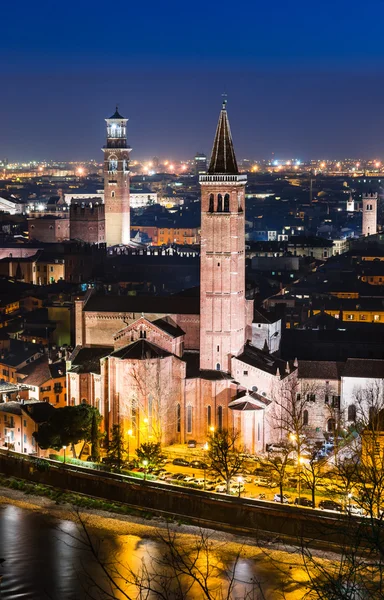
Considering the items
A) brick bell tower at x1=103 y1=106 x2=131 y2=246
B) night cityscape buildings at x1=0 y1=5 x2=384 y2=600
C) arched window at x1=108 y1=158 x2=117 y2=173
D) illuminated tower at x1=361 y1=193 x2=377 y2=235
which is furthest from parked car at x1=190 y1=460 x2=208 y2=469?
illuminated tower at x1=361 y1=193 x2=377 y2=235

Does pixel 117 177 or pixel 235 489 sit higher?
pixel 117 177

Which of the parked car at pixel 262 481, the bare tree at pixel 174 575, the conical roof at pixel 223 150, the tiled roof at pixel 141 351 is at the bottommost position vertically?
the bare tree at pixel 174 575

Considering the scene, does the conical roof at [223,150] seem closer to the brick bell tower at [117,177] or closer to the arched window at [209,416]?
the arched window at [209,416]

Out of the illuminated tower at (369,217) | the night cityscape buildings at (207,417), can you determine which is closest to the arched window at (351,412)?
the night cityscape buildings at (207,417)

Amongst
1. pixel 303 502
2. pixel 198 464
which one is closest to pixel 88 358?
pixel 198 464

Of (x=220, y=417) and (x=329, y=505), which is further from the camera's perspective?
(x=220, y=417)

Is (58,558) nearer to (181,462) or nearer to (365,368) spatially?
(181,462)

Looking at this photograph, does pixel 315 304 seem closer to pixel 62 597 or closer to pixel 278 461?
pixel 278 461
